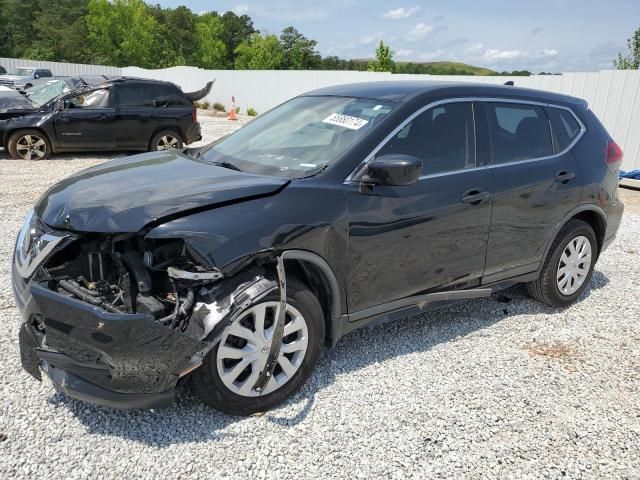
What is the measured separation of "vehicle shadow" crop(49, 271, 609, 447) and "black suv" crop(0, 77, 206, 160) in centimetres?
902

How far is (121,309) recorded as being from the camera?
2633 millimetres

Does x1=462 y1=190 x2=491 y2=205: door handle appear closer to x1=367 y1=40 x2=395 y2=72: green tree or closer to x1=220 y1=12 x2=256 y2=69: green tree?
x1=367 y1=40 x2=395 y2=72: green tree

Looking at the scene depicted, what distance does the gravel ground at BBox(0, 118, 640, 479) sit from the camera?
8.38ft

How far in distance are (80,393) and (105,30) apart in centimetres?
6829

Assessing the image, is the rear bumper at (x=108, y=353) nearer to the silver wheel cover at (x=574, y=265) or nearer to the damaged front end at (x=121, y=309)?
the damaged front end at (x=121, y=309)

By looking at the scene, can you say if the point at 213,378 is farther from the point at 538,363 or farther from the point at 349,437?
the point at 538,363

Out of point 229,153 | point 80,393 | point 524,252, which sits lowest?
point 80,393

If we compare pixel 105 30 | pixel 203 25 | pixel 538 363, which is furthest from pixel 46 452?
pixel 203 25

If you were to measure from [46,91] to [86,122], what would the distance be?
1.54 meters

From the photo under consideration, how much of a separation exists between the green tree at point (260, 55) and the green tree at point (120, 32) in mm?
11531

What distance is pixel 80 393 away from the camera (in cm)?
249

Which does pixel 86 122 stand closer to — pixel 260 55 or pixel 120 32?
pixel 260 55

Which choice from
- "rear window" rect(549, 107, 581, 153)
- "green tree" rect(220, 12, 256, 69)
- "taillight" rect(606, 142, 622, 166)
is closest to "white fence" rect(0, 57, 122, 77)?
"rear window" rect(549, 107, 581, 153)

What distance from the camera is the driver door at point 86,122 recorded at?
10562 mm
